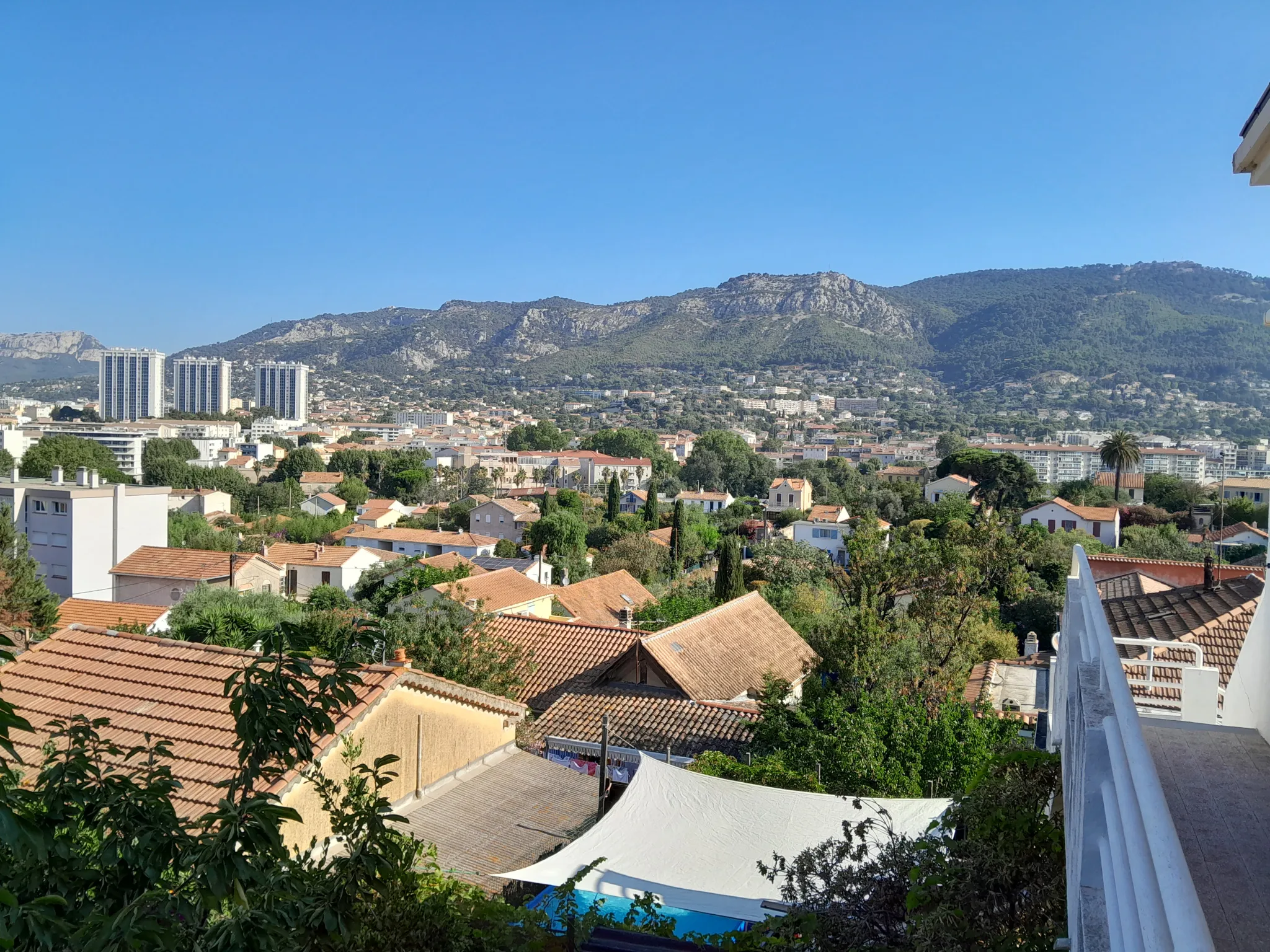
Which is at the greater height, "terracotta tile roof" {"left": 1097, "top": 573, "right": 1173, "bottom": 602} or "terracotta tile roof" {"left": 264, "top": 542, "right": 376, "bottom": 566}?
"terracotta tile roof" {"left": 1097, "top": 573, "right": 1173, "bottom": 602}

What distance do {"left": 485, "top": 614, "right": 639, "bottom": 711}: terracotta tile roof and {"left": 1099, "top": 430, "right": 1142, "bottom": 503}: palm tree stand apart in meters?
53.2

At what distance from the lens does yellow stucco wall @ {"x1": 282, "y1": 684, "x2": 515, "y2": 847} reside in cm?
843

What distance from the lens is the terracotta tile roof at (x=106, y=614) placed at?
23.1 m

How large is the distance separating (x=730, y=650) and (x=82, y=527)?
29.4 m

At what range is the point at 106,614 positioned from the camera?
2395 cm

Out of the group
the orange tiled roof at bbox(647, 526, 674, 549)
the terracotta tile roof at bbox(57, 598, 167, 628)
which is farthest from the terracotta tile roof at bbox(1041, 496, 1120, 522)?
the terracotta tile roof at bbox(57, 598, 167, 628)

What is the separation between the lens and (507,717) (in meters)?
12.2

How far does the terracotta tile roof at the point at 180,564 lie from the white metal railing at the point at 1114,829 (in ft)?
107

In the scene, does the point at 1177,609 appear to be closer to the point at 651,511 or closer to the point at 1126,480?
the point at 651,511

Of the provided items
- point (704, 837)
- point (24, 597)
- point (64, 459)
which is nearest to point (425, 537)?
point (24, 597)

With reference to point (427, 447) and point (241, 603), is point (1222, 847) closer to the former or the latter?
point (241, 603)

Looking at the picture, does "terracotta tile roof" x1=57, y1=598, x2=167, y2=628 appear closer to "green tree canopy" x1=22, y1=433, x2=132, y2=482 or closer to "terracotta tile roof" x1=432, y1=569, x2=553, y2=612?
"terracotta tile roof" x1=432, y1=569, x2=553, y2=612

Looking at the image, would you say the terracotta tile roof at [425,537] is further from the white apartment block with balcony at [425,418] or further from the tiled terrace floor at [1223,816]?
the white apartment block with balcony at [425,418]

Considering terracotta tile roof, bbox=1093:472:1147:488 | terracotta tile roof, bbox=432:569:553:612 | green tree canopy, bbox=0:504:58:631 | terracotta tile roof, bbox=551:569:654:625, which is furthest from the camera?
terracotta tile roof, bbox=1093:472:1147:488
